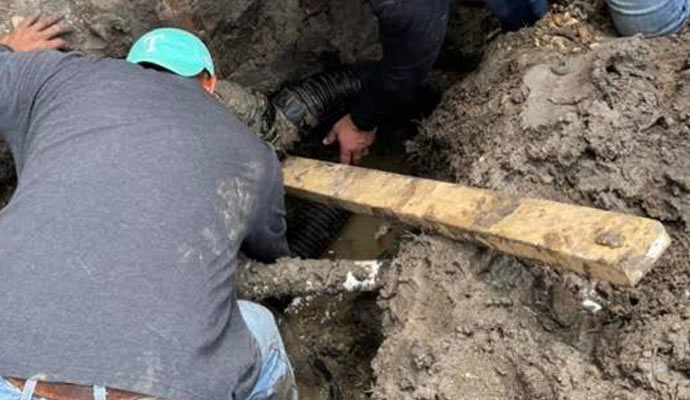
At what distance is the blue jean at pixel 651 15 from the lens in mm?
2412

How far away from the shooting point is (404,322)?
2.10m

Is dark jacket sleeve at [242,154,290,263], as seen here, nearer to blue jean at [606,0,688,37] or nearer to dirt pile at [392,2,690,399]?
dirt pile at [392,2,690,399]

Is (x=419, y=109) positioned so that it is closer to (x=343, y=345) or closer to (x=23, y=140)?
(x=343, y=345)

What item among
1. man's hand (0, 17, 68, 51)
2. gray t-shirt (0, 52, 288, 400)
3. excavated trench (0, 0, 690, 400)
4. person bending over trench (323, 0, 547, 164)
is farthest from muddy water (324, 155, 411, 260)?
man's hand (0, 17, 68, 51)

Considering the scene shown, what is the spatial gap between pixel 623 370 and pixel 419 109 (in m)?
1.67

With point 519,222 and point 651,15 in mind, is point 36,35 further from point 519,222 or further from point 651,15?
point 651,15

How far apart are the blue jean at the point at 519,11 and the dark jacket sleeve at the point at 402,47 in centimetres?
Result: 45

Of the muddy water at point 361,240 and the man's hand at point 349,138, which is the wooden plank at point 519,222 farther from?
the muddy water at point 361,240

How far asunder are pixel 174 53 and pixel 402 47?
74 centimetres

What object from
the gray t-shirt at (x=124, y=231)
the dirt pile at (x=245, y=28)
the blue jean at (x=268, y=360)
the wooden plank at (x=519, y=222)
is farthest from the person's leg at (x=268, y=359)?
the dirt pile at (x=245, y=28)

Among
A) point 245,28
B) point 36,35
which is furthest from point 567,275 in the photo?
point 36,35

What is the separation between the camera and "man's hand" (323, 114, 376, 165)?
2.98 meters

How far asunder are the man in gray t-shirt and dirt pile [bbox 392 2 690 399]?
519 mm

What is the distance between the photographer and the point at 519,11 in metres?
2.86
